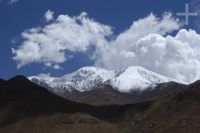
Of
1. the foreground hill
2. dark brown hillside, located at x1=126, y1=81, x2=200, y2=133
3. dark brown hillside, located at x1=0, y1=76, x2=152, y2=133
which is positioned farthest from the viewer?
dark brown hillside, located at x1=0, y1=76, x2=152, y2=133

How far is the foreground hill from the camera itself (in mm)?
107625

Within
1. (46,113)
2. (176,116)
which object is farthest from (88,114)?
(176,116)

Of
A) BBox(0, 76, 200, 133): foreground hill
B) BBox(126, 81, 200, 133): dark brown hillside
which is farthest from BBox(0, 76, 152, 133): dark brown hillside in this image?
BBox(126, 81, 200, 133): dark brown hillside

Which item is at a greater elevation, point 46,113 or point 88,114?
point 46,113

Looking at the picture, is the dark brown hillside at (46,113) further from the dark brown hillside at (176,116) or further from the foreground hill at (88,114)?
the dark brown hillside at (176,116)

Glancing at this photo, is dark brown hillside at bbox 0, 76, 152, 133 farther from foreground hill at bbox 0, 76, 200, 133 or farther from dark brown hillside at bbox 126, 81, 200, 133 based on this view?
dark brown hillside at bbox 126, 81, 200, 133

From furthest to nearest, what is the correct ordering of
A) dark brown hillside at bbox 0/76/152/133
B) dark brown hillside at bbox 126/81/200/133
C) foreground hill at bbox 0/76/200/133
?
dark brown hillside at bbox 0/76/152/133 < foreground hill at bbox 0/76/200/133 < dark brown hillside at bbox 126/81/200/133

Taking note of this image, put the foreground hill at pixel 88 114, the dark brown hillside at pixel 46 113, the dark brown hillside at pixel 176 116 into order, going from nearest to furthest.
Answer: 1. the dark brown hillside at pixel 176 116
2. the foreground hill at pixel 88 114
3. the dark brown hillside at pixel 46 113

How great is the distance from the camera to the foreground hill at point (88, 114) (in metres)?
108

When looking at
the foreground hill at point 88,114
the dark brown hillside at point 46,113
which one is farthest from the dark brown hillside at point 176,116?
the dark brown hillside at point 46,113

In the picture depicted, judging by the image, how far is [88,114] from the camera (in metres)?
164

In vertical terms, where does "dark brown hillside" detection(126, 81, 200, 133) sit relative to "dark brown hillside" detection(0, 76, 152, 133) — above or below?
below

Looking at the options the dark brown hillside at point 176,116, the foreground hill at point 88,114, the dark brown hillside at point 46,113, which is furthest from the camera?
the dark brown hillside at point 46,113

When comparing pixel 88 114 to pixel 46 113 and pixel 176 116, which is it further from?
pixel 176 116
